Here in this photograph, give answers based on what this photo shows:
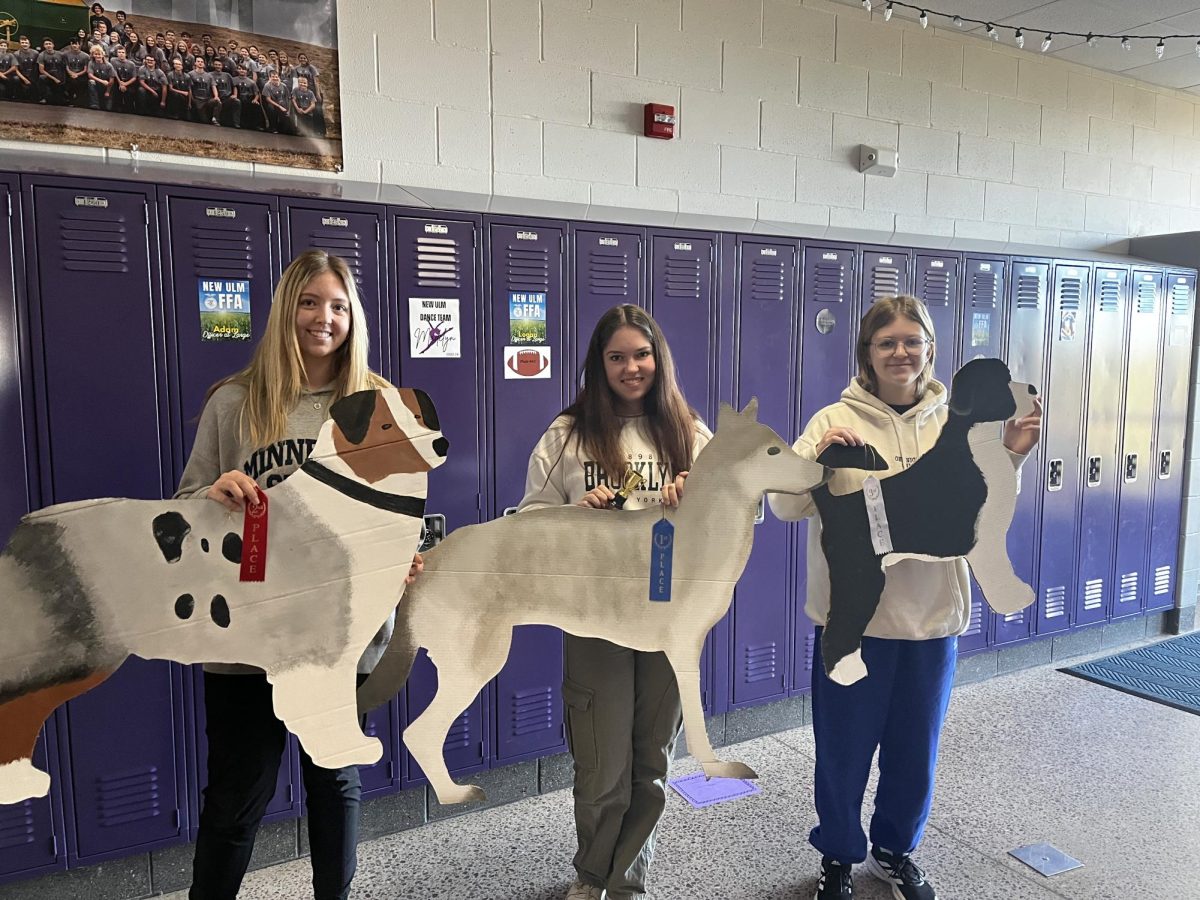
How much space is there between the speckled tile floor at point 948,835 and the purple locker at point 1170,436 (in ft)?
4.48

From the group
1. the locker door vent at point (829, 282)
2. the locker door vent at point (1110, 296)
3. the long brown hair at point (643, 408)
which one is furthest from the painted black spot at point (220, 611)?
the locker door vent at point (1110, 296)

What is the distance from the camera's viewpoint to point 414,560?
1.47 meters

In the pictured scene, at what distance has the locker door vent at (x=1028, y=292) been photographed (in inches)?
149

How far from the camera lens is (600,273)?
2.81m

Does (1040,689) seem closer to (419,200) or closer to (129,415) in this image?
(419,200)

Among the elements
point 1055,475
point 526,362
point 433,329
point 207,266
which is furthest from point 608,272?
point 1055,475

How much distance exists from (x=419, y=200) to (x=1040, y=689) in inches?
137

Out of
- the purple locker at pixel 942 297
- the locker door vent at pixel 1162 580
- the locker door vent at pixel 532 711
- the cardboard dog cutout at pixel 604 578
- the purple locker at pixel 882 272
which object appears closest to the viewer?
the cardboard dog cutout at pixel 604 578

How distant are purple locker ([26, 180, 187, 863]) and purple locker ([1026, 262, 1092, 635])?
3.67m

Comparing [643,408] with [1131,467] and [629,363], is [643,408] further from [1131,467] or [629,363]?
[1131,467]

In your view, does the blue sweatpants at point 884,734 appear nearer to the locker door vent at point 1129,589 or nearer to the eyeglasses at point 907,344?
the eyeglasses at point 907,344

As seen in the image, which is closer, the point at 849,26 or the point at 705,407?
the point at 705,407

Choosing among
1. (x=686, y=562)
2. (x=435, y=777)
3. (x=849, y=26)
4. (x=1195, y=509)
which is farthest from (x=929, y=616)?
(x=1195, y=509)

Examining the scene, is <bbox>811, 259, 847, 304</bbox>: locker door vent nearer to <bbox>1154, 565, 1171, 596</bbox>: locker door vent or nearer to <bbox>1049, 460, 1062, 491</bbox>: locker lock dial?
<bbox>1049, 460, 1062, 491</bbox>: locker lock dial
